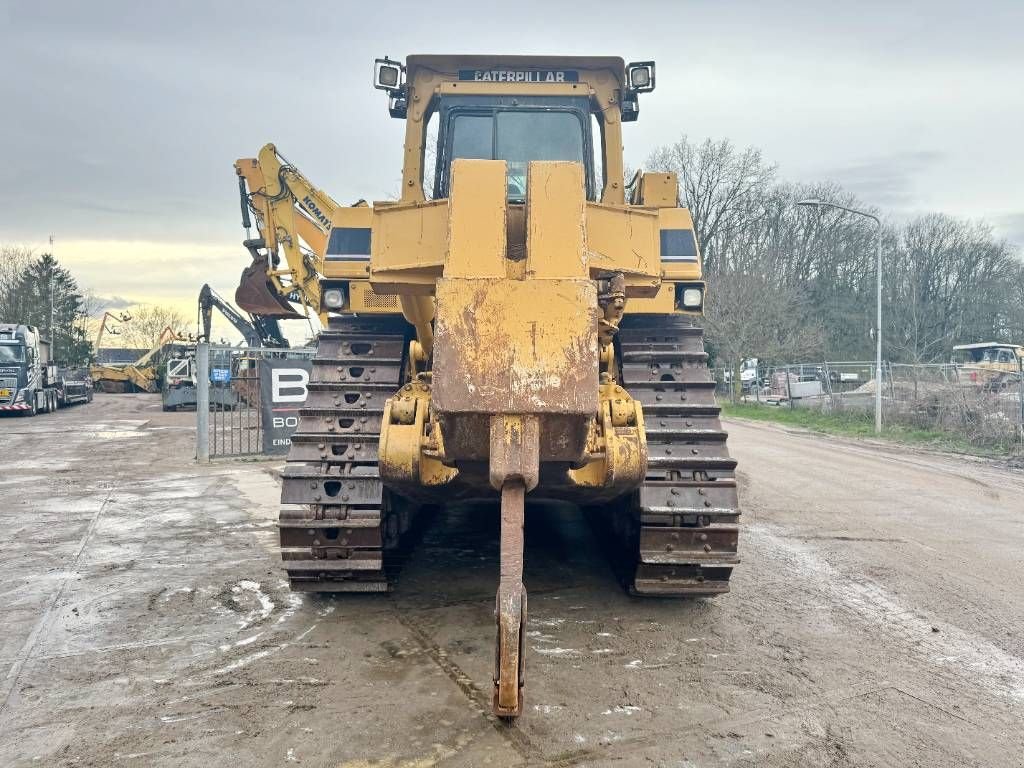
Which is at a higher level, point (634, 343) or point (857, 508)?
point (634, 343)

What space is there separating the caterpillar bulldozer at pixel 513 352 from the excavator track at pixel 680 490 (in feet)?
0.04

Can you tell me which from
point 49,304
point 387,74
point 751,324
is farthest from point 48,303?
point 387,74

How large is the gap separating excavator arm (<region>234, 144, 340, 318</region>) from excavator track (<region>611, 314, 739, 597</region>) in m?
8.76

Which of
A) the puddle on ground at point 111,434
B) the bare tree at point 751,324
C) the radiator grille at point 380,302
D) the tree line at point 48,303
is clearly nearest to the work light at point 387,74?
the radiator grille at point 380,302

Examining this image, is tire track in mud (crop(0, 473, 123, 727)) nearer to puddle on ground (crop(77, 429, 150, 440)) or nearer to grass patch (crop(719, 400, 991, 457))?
puddle on ground (crop(77, 429, 150, 440))

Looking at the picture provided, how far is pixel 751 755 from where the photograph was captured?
123 inches

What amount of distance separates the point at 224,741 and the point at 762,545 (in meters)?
5.10

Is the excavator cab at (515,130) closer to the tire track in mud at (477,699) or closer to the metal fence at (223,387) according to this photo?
the tire track in mud at (477,699)

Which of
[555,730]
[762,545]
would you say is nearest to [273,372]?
[762,545]

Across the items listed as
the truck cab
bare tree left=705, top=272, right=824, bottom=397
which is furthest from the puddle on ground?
bare tree left=705, top=272, right=824, bottom=397

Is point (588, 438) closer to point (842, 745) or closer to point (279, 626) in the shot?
point (842, 745)

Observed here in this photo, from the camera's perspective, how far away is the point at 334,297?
16.8 ft

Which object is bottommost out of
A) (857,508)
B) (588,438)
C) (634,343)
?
(857,508)

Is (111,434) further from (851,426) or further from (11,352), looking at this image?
(851,426)
